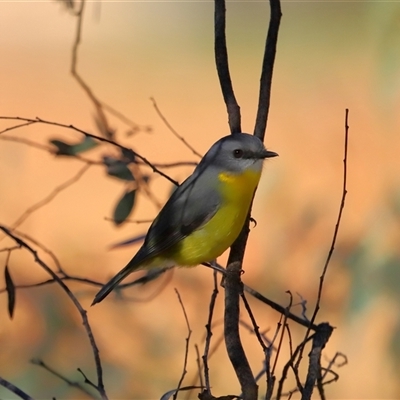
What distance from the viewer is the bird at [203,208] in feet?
5.47

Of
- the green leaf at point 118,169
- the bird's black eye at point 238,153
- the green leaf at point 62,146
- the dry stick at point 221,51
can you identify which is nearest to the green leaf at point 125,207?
the green leaf at point 118,169

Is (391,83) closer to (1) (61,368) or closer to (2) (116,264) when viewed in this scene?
(2) (116,264)

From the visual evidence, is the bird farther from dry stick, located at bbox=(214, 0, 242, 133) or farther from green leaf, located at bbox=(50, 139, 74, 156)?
dry stick, located at bbox=(214, 0, 242, 133)

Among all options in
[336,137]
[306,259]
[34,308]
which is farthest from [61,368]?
[336,137]

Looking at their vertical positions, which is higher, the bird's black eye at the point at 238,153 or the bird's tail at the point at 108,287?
the bird's black eye at the point at 238,153

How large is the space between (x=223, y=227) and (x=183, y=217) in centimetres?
13

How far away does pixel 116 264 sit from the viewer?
9.59ft

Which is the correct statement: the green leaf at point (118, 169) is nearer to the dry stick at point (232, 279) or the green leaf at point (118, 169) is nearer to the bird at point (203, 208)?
the bird at point (203, 208)

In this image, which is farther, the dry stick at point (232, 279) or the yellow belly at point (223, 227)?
the yellow belly at point (223, 227)

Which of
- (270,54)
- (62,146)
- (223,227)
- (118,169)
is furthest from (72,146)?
(270,54)

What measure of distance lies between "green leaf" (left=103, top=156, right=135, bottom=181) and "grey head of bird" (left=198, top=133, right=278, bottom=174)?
0.17 meters

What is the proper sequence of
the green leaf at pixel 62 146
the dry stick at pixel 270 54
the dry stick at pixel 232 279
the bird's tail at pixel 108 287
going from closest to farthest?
the dry stick at pixel 232 279 → the dry stick at pixel 270 54 → the bird's tail at pixel 108 287 → the green leaf at pixel 62 146

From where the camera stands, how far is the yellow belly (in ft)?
5.27

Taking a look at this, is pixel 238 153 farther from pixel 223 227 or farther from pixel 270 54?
pixel 270 54
